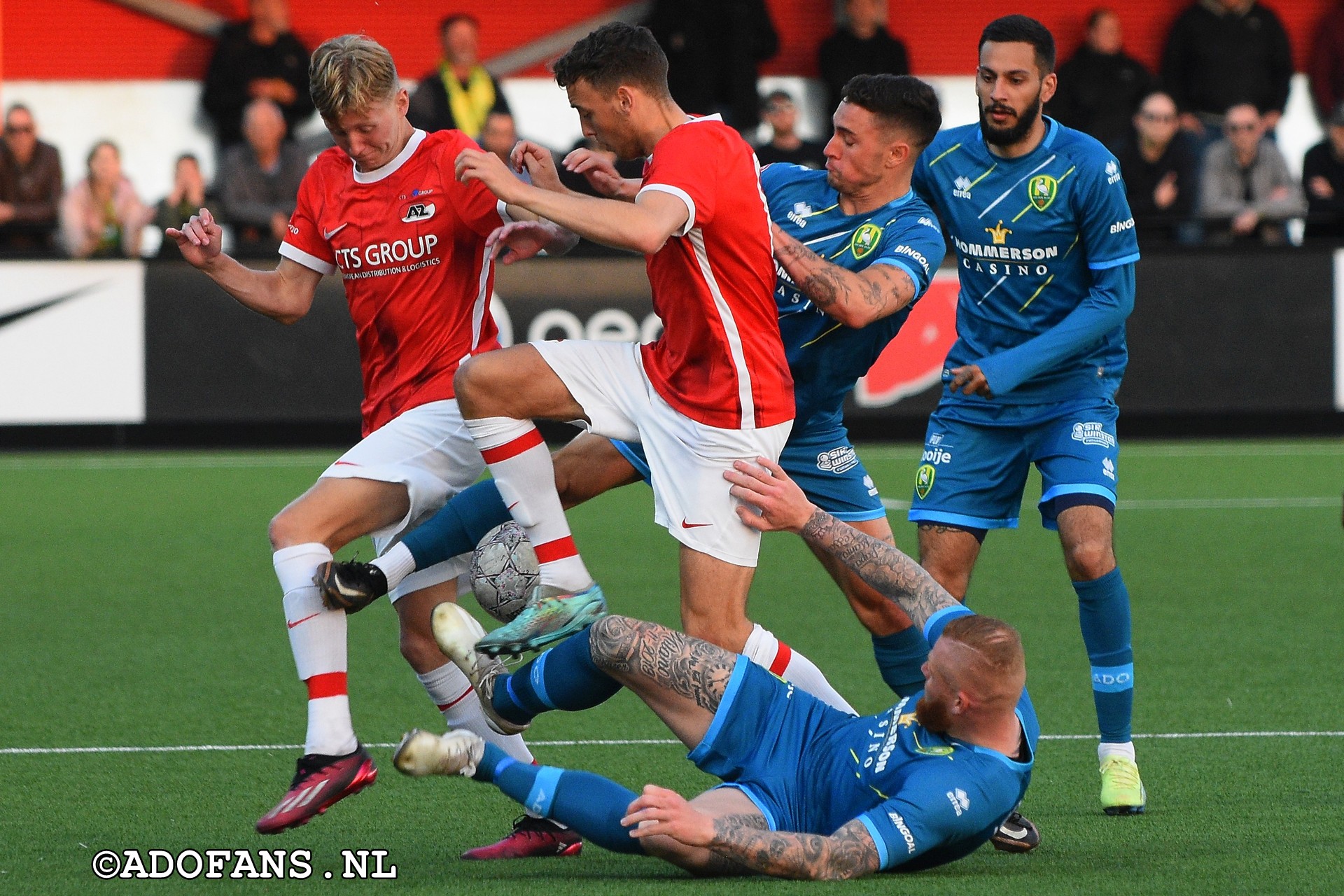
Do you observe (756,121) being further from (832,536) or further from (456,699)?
(832,536)

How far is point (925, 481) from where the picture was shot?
571 cm

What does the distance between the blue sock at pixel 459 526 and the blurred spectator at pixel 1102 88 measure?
36.1 feet

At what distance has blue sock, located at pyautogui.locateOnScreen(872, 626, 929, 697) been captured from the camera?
5.70 m

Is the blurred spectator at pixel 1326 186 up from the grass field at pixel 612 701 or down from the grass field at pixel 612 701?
Answer: up

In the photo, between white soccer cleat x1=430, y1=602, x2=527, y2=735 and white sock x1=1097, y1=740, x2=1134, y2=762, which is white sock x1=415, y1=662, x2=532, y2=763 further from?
white sock x1=1097, y1=740, x2=1134, y2=762

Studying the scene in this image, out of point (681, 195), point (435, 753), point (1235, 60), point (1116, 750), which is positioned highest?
point (1235, 60)

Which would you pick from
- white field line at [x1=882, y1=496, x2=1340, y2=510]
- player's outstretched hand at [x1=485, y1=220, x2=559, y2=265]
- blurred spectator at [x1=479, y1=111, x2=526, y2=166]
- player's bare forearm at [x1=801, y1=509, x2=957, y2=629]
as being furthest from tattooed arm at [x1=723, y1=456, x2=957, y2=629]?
blurred spectator at [x1=479, y1=111, x2=526, y2=166]

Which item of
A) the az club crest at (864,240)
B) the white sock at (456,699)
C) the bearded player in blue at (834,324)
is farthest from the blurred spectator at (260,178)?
the az club crest at (864,240)

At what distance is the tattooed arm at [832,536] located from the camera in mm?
4570

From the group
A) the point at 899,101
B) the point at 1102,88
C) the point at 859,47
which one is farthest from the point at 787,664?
the point at 859,47

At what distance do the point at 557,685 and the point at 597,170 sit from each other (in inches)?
50.0

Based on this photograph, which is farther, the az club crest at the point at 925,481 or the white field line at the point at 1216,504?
the white field line at the point at 1216,504

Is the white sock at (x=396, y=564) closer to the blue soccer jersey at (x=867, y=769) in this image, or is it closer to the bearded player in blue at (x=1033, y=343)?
Answer: the blue soccer jersey at (x=867, y=769)

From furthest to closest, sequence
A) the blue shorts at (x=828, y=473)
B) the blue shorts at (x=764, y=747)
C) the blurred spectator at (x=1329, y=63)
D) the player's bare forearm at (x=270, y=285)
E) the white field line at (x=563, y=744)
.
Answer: the blurred spectator at (x=1329, y=63), the white field line at (x=563, y=744), the blue shorts at (x=828, y=473), the player's bare forearm at (x=270, y=285), the blue shorts at (x=764, y=747)
